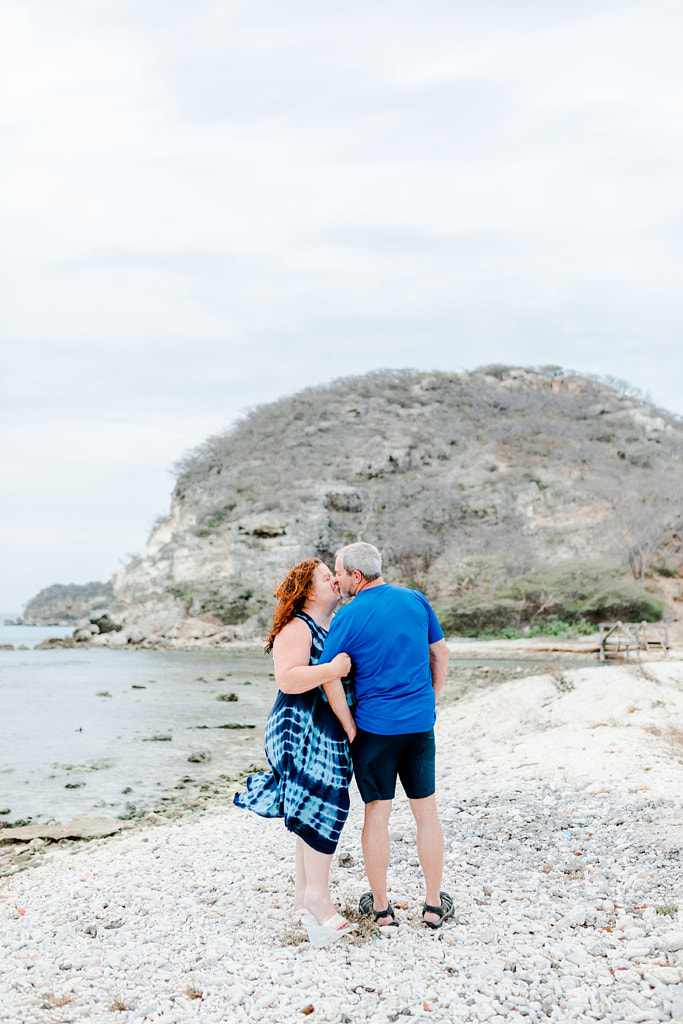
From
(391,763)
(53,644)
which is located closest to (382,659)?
(391,763)

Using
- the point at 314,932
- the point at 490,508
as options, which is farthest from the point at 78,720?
the point at 490,508

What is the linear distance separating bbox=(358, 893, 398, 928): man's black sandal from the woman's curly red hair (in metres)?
1.60

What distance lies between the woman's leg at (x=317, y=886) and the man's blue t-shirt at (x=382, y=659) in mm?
783

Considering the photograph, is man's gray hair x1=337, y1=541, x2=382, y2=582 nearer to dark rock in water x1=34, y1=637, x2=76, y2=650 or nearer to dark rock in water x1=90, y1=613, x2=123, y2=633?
dark rock in water x1=34, y1=637, x2=76, y2=650

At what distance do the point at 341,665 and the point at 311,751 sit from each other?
1.77 feet

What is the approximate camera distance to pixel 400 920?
13.9 feet

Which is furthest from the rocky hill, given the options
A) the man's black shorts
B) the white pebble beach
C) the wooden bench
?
the man's black shorts

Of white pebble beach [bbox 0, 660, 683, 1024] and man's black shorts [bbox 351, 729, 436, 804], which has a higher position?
man's black shorts [bbox 351, 729, 436, 804]

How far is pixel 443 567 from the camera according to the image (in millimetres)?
42938

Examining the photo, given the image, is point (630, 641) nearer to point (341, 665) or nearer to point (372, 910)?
point (372, 910)

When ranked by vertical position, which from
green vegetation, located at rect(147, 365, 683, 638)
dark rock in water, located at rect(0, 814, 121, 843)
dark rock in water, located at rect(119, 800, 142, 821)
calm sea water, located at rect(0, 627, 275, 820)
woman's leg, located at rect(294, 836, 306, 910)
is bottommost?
calm sea water, located at rect(0, 627, 275, 820)

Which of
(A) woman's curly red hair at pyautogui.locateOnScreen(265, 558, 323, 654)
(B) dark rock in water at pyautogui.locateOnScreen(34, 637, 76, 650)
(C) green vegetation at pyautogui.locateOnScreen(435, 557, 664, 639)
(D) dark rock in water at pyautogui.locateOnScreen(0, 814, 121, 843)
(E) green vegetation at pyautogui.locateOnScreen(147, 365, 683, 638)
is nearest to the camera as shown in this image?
(A) woman's curly red hair at pyautogui.locateOnScreen(265, 558, 323, 654)

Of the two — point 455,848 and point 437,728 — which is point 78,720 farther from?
point 455,848

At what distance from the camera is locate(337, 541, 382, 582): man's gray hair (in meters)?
4.15
